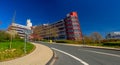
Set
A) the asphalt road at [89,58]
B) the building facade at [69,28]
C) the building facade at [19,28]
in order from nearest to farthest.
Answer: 1. the asphalt road at [89,58]
2. the building facade at [19,28]
3. the building facade at [69,28]

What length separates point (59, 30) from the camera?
4596 inches

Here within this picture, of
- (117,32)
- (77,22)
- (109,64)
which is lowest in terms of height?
(109,64)

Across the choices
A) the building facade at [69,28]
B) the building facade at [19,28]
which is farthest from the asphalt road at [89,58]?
the building facade at [69,28]

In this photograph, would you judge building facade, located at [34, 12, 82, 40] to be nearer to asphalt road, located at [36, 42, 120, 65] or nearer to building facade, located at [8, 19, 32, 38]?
building facade, located at [8, 19, 32, 38]

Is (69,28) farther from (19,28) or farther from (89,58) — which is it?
(89,58)

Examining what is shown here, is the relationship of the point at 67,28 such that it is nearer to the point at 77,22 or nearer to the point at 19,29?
the point at 77,22

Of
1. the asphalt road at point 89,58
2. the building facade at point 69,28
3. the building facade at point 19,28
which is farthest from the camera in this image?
the building facade at point 69,28

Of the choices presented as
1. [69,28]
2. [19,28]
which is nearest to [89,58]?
[69,28]

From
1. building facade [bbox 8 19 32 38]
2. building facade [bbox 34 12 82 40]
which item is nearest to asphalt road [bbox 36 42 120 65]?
building facade [bbox 8 19 32 38]

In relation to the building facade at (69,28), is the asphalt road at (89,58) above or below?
below

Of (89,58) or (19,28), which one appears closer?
(89,58)

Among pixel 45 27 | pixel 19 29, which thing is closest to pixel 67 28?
pixel 45 27

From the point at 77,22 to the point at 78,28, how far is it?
14.2 ft

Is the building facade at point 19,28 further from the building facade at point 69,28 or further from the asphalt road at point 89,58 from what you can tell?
the building facade at point 69,28
